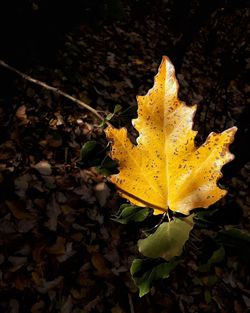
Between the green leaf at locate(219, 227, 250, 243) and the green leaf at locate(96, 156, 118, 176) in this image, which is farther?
the green leaf at locate(96, 156, 118, 176)

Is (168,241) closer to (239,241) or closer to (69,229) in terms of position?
(239,241)

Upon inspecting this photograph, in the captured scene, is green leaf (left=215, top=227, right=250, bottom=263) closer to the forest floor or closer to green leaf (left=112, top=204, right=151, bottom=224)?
green leaf (left=112, top=204, right=151, bottom=224)

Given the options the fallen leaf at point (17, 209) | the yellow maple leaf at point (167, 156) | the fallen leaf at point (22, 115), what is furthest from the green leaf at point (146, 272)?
the fallen leaf at point (22, 115)

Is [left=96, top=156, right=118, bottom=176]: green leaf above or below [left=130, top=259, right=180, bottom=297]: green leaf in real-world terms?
above

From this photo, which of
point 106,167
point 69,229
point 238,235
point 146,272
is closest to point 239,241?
point 238,235

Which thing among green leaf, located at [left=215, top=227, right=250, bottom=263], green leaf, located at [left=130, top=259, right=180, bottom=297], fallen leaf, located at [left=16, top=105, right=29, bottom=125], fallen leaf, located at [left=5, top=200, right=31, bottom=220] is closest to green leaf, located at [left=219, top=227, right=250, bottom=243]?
green leaf, located at [left=215, top=227, right=250, bottom=263]

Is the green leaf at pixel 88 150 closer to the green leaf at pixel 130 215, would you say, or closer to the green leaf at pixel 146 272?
the green leaf at pixel 130 215
